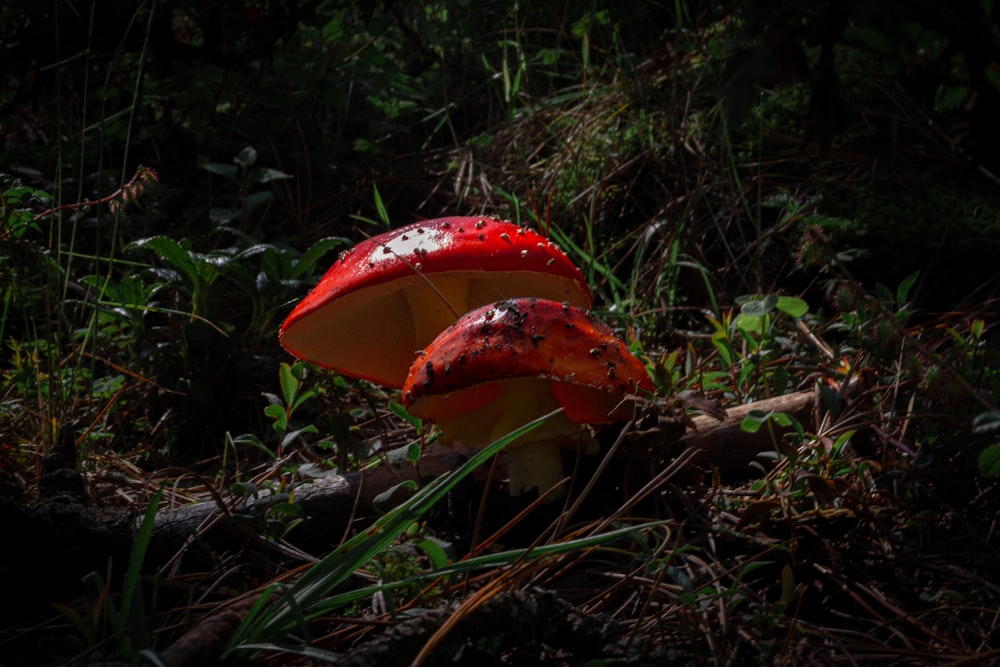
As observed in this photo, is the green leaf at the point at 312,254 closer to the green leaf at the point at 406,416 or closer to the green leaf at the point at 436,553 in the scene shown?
the green leaf at the point at 406,416

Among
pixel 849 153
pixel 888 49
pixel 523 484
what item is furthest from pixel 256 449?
pixel 849 153

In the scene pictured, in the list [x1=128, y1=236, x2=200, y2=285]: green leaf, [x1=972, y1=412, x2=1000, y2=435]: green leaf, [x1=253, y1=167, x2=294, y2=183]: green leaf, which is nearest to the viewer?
[x1=972, y1=412, x2=1000, y2=435]: green leaf

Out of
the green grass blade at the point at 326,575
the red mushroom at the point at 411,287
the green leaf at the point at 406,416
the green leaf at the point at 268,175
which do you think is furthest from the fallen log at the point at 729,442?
the green leaf at the point at 268,175

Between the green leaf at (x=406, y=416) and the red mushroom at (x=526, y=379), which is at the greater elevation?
the red mushroom at (x=526, y=379)

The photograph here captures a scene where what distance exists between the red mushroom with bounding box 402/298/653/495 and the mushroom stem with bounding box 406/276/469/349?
468 millimetres

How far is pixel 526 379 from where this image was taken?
1.93 metres

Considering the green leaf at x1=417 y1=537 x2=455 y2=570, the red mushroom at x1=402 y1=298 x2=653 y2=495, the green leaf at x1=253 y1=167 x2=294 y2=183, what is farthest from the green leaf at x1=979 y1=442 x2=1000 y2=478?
the green leaf at x1=253 y1=167 x2=294 y2=183

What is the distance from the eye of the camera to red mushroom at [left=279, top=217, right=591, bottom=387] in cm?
209

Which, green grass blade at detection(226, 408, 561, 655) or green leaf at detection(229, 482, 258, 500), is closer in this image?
green grass blade at detection(226, 408, 561, 655)

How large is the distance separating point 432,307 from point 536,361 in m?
0.73

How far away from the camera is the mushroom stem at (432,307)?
7.81 feet

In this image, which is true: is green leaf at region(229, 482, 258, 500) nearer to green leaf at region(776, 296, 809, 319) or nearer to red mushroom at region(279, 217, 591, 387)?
red mushroom at region(279, 217, 591, 387)

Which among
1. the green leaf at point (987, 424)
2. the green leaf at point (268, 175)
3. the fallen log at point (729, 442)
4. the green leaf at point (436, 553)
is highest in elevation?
the green leaf at point (268, 175)

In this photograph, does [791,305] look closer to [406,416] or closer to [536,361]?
[536,361]
